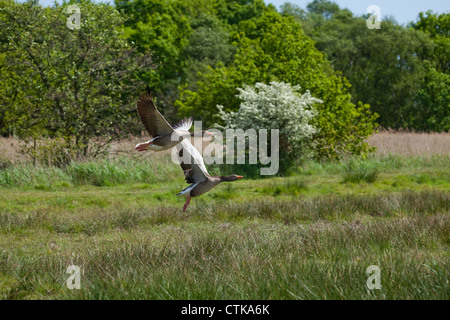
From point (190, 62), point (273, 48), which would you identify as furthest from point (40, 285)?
point (190, 62)

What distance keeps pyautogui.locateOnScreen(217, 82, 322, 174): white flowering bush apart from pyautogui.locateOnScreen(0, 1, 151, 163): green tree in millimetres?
3817

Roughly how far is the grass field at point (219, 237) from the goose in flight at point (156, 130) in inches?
74.1

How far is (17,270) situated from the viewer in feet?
21.7

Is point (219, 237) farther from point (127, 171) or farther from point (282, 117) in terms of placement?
point (282, 117)

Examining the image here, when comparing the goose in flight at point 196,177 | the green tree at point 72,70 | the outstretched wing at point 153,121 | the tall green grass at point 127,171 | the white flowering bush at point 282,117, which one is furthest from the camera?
the green tree at point 72,70

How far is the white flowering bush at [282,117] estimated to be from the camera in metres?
18.0

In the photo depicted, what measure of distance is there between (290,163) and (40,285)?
13.3 m

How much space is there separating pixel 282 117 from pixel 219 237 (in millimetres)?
10596

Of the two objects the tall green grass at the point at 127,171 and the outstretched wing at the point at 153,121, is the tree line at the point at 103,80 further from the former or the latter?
the outstretched wing at the point at 153,121

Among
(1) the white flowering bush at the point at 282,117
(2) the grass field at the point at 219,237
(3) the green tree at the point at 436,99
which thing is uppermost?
(3) the green tree at the point at 436,99

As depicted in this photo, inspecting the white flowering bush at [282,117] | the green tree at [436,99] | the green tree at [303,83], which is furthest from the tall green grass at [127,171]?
the green tree at [436,99]

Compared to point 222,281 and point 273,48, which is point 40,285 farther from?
point 273,48

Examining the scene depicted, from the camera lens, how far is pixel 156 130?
3.95m

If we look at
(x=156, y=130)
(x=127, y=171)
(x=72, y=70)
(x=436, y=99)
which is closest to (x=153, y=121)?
(x=156, y=130)
